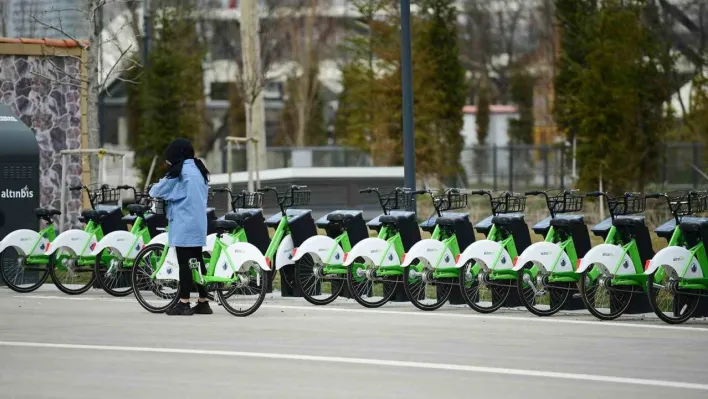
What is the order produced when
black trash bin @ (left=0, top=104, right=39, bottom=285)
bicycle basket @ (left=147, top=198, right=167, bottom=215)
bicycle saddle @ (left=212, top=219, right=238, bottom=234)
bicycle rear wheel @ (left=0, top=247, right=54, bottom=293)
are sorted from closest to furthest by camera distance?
bicycle saddle @ (left=212, top=219, right=238, bottom=234)
bicycle basket @ (left=147, top=198, right=167, bottom=215)
bicycle rear wheel @ (left=0, top=247, right=54, bottom=293)
black trash bin @ (left=0, top=104, right=39, bottom=285)

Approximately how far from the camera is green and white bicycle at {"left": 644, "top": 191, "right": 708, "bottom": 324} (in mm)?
13898

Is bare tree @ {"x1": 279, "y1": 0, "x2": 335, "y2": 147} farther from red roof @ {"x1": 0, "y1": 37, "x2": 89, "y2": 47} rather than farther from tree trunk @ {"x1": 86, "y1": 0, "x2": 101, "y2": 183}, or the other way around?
red roof @ {"x1": 0, "y1": 37, "x2": 89, "y2": 47}

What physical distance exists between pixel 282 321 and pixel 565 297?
2651 mm

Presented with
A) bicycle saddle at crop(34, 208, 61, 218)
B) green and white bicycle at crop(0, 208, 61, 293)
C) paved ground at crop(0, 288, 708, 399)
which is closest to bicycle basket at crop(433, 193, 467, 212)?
paved ground at crop(0, 288, 708, 399)

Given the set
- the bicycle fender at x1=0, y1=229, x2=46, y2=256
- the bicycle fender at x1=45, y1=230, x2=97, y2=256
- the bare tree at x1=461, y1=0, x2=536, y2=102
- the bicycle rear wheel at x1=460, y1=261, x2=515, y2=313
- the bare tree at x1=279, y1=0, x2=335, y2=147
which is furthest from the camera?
the bare tree at x1=461, y1=0, x2=536, y2=102

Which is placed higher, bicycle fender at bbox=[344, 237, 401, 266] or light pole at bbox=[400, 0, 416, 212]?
light pole at bbox=[400, 0, 416, 212]

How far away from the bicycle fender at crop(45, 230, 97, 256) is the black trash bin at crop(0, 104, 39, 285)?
2022 mm

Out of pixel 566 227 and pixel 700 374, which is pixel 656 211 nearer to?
pixel 566 227

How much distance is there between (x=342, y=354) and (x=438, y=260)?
145 inches

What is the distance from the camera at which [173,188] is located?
49.1 feet

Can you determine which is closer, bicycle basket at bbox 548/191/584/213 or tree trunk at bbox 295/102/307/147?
bicycle basket at bbox 548/191/584/213

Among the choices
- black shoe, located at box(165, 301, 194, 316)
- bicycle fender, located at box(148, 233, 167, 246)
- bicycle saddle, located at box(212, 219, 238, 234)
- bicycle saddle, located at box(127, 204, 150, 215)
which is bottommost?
black shoe, located at box(165, 301, 194, 316)

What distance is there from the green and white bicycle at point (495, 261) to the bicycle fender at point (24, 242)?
187 inches

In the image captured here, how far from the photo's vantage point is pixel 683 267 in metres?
14.0
